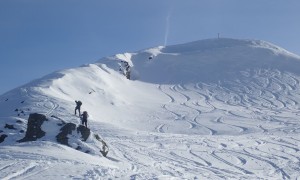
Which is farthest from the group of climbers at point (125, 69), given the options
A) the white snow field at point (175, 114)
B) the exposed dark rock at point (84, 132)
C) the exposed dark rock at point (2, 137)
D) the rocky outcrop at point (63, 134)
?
the exposed dark rock at point (84, 132)

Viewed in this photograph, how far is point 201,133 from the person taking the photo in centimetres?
3956

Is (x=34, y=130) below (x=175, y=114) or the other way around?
the other way around

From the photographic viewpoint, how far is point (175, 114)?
49.3m

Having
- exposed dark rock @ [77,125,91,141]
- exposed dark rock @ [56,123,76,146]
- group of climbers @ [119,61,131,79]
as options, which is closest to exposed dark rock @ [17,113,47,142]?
exposed dark rock @ [56,123,76,146]

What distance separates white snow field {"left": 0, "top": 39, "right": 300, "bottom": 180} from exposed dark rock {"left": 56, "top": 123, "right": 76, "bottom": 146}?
0.56 metres

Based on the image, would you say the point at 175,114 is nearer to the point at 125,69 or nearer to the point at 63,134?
the point at 125,69

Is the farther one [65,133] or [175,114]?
[175,114]

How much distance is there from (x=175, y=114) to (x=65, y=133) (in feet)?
86.7

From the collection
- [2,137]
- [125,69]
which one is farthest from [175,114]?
[2,137]

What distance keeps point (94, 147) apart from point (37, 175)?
21.1 ft

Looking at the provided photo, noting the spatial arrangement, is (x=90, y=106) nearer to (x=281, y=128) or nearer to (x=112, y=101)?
(x=112, y=101)

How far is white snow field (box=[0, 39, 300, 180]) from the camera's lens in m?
20.7

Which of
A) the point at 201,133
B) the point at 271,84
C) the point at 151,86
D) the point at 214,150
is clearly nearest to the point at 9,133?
the point at 214,150

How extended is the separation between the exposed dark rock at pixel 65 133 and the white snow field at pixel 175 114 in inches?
21.9
